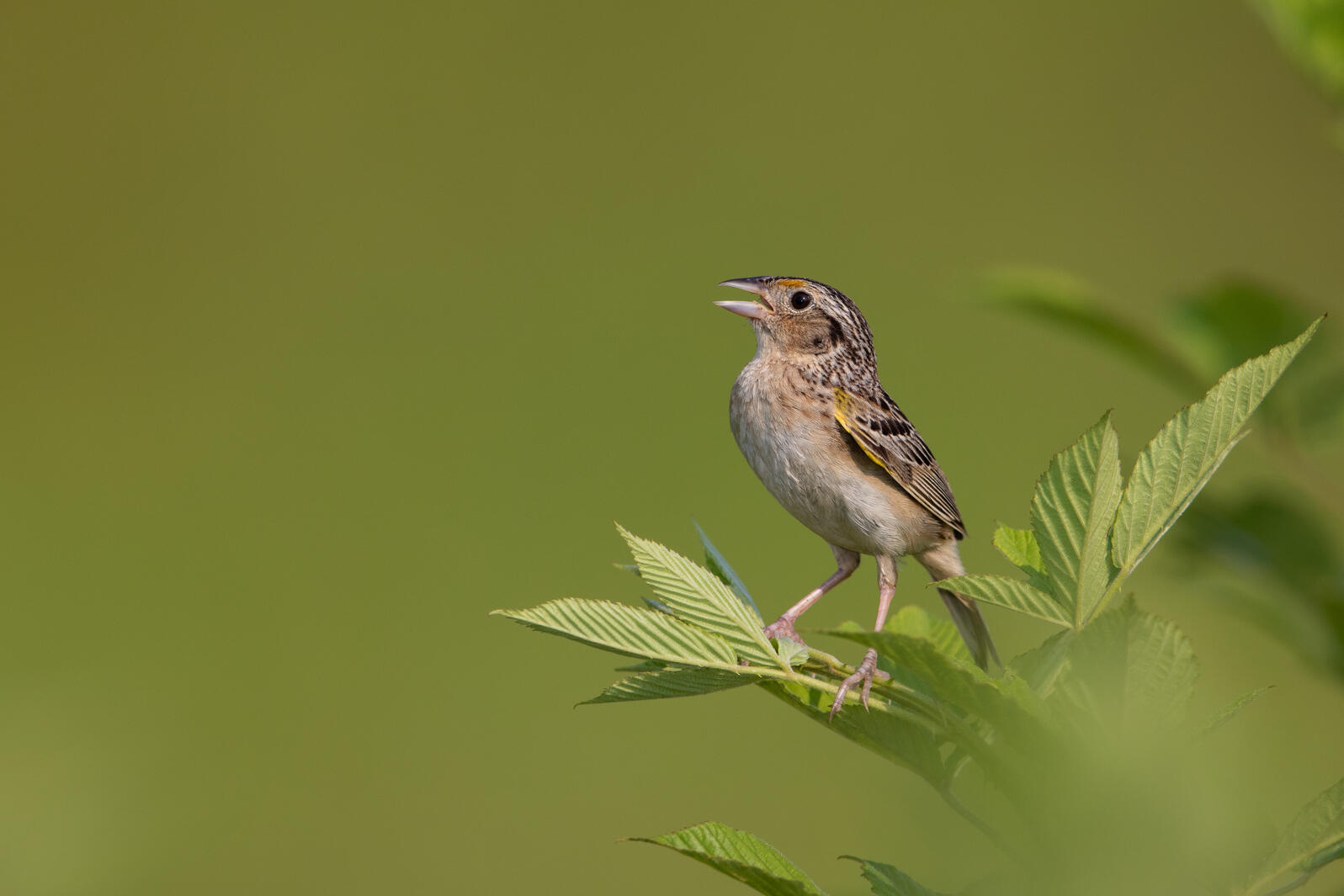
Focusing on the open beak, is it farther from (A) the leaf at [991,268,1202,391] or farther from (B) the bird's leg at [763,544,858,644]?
(A) the leaf at [991,268,1202,391]

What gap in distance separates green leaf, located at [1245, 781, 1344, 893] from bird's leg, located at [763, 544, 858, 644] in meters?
0.78

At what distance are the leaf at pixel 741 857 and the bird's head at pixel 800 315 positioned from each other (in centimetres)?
175

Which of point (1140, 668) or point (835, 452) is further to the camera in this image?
point (835, 452)

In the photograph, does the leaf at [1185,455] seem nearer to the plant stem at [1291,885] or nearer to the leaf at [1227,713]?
the leaf at [1227,713]

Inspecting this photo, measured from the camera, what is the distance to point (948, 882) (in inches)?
45.4

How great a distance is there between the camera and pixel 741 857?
939mm

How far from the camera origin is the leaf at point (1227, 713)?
2.81 ft

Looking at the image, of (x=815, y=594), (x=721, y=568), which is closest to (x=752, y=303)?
Answer: (x=815, y=594)

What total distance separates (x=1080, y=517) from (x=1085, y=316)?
0.67m

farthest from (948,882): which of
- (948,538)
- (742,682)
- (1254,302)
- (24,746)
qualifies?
(24,746)

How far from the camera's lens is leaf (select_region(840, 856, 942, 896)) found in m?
0.93

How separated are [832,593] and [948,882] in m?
7.01

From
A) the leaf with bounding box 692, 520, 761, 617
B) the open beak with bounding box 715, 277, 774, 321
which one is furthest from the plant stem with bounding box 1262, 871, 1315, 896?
the open beak with bounding box 715, 277, 774, 321

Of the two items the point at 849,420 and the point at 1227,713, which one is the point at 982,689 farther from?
the point at 849,420
